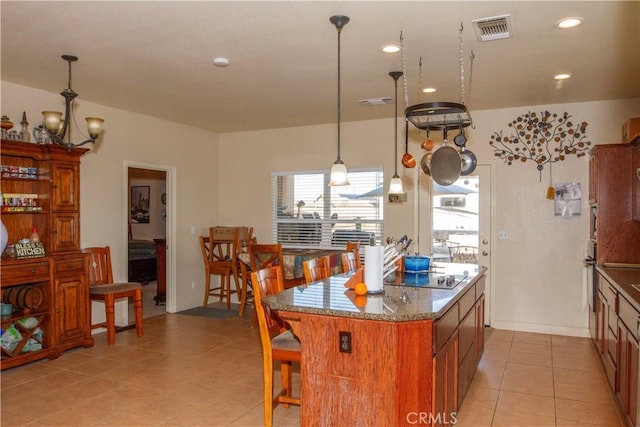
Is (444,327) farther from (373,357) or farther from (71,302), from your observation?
(71,302)

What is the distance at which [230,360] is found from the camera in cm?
443

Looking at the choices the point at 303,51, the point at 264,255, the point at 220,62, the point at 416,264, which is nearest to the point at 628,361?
the point at 416,264

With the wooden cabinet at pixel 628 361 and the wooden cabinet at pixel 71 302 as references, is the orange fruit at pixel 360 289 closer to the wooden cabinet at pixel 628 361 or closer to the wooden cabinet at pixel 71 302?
the wooden cabinet at pixel 628 361

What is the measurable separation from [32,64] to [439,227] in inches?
182

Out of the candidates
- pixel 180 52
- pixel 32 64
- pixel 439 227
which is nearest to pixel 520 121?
pixel 439 227

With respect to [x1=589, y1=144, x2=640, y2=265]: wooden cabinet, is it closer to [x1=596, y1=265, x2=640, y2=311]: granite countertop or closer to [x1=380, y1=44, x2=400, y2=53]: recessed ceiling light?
[x1=596, y1=265, x2=640, y2=311]: granite countertop

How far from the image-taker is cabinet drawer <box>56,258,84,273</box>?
448cm

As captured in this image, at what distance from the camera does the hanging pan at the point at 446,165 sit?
321cm

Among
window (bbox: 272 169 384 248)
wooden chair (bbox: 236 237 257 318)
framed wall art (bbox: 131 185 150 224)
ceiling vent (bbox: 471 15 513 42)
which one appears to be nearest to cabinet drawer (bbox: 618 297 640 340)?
ceiling vent (bbox: 471 15 513 42)

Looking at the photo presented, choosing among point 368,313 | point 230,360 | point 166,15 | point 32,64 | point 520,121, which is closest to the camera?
A: point 368,313

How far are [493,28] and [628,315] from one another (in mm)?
2009

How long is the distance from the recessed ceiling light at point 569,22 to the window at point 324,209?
334 centimetres

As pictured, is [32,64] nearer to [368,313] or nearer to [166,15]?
[166,15]

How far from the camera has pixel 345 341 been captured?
2.35m
